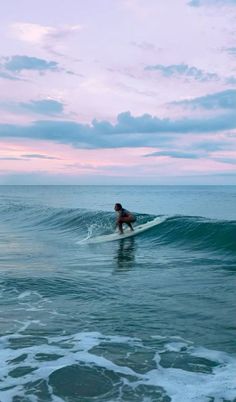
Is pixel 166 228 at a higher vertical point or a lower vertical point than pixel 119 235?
higher

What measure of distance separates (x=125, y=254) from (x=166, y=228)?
683cm

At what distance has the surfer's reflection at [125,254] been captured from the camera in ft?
46.3

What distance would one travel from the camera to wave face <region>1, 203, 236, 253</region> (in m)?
18.9

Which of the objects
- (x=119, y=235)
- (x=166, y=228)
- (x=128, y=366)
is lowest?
(x=128, y=366)

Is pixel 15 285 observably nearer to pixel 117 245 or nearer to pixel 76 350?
pixel 76 350

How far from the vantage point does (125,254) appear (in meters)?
16.7

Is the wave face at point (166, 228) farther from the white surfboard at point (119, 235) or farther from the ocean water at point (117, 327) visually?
the ocean water at point (117, 327)

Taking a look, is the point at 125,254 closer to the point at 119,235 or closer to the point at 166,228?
the point at 119,235

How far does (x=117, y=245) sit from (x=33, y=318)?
11.3 metres

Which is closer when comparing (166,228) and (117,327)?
(117,327)

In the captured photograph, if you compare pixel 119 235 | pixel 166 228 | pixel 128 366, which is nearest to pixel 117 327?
pixel 128 366

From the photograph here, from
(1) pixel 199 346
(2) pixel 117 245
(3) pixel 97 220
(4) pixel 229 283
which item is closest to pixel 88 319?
(1) pixel 199 346

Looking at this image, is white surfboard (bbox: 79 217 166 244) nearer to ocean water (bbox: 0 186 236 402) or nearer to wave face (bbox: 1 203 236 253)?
wave face (bbox: 1 203 236 253)

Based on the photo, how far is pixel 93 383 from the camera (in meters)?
5.51
